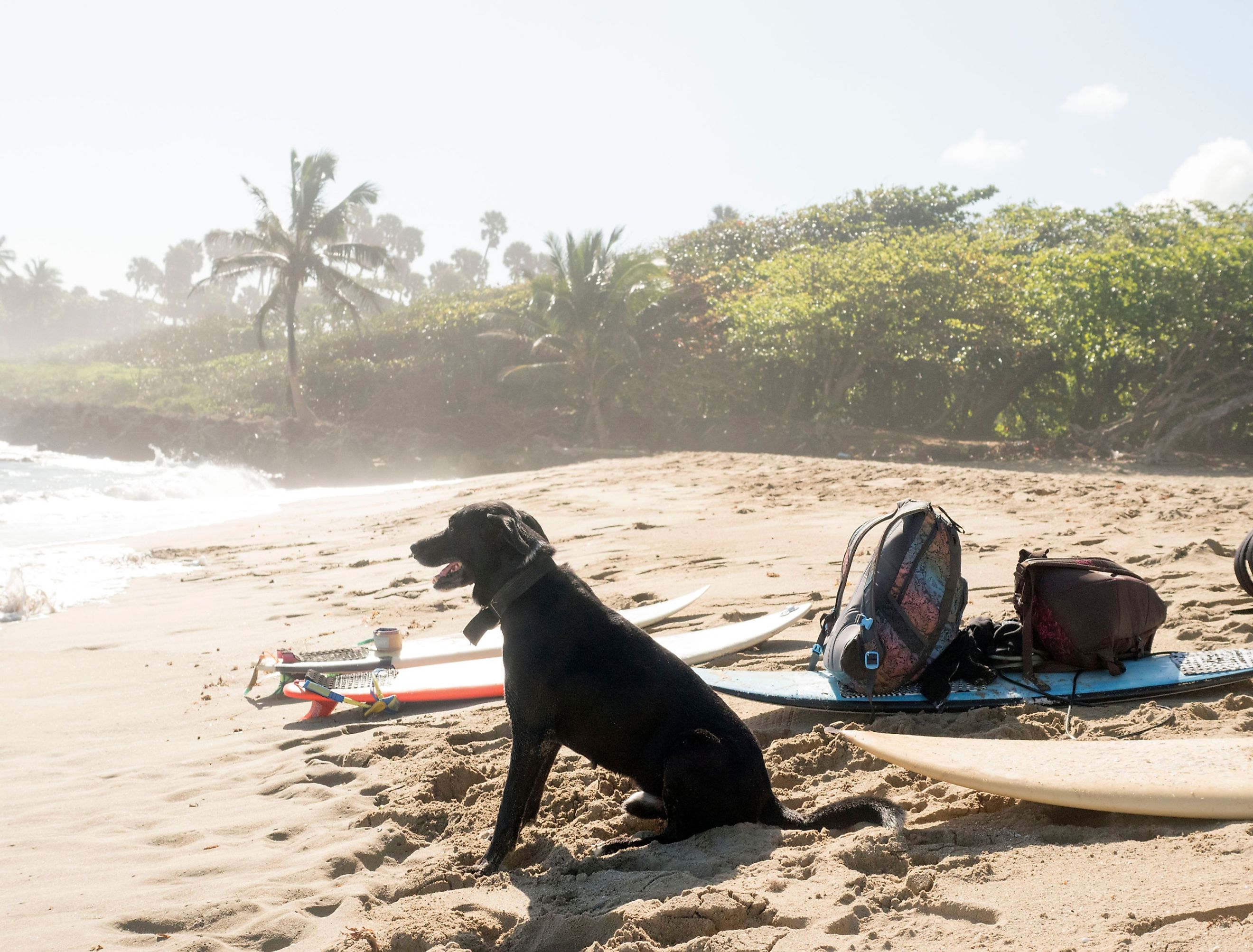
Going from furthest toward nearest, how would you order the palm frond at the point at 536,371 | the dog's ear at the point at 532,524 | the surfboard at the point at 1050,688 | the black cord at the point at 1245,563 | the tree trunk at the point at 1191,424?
1. the palm frond at the point at 536,371
2. the tree trunk at the point at 1191,424
3. the black cord at the point at 1245,563
4. the surfboard at the point at 1050,688
5. the dog's ear at the point at 532,524

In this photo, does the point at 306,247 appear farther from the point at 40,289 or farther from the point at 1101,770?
the point at 40,289

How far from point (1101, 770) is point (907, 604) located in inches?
50.4

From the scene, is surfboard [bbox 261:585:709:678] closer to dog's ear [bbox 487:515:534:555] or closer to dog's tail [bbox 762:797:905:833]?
dog's ear [bbox 487:515:534:555]

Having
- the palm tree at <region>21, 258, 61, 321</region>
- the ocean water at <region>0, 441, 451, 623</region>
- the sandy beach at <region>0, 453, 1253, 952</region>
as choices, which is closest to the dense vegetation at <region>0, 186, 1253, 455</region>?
the ocean water at <region>0, 441, 451, 623</region>

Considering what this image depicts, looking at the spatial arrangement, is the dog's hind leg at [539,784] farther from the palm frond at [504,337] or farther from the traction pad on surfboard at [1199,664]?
the palm frond at [504,337]

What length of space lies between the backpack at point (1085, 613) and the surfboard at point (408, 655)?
212 centimetres

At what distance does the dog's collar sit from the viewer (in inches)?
116

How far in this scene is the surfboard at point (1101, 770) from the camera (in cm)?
230

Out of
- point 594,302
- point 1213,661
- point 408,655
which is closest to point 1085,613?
point 1213,661

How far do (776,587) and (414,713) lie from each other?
8.62 ft

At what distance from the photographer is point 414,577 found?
301 inches

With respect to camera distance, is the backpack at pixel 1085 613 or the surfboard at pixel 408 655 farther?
the surfboard at pixel 408 655

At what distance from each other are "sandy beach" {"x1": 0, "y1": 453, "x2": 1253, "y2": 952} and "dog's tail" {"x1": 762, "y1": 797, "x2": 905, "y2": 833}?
0.08m

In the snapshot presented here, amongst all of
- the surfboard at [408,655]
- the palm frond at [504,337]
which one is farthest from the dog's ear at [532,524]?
the palm frond at [504,337]
